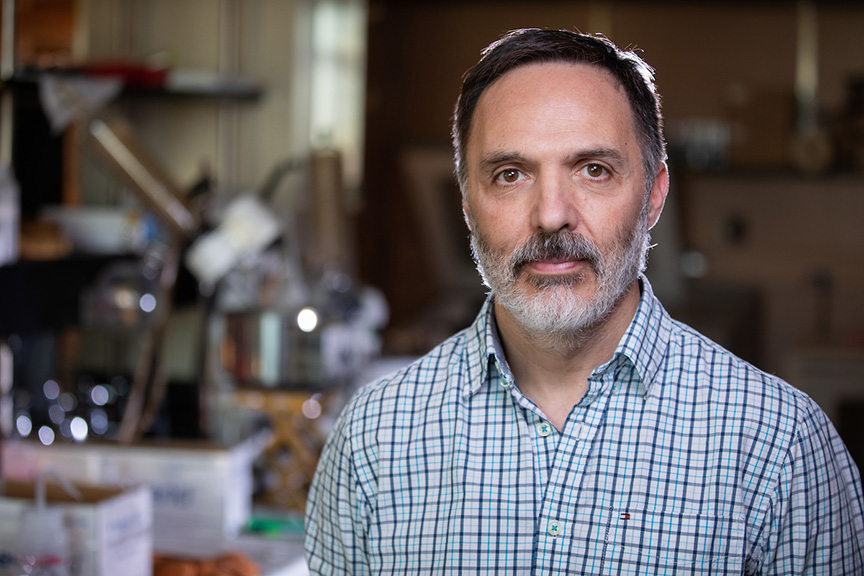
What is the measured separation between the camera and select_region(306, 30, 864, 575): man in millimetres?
988

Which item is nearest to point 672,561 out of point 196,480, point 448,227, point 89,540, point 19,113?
point 89,540

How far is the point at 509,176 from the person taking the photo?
3.39 ft

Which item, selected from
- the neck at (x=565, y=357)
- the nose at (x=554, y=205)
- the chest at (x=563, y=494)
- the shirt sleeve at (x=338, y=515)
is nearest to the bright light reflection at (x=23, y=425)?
the shirt sleeve at (x=338, y=515)

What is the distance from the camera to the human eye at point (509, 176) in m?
1.03

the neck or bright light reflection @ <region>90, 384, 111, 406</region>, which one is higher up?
the neck

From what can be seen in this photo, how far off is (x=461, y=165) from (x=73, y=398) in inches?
55.0

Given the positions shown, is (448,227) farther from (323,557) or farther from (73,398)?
(323,557)

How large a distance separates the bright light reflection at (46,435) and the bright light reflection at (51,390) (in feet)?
0.53

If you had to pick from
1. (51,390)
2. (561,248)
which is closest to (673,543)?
(561,248)

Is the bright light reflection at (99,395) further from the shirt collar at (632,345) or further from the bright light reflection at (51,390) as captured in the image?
the shirt collar at (632,345)

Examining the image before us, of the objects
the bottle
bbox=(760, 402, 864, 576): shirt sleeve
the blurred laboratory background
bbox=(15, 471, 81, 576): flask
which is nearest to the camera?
bbox=(760, 402, 864, 576): shirt sleeve

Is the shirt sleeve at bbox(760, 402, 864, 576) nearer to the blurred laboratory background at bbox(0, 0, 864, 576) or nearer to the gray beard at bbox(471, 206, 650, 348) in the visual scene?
the gray beard at bbox(471, 206, 650, 348)

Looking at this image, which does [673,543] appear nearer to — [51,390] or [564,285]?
[564,285]

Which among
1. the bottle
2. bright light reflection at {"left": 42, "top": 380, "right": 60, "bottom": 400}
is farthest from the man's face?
bright light reflection at {"left": 42, "top": 380, "right": 60, "bottom": 400}
